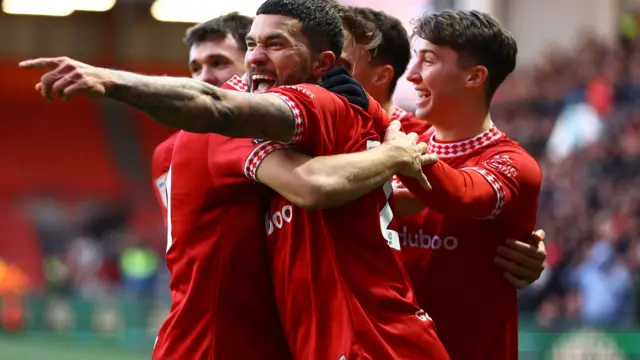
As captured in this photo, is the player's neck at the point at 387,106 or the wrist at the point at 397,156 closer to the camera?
the wrist at the point at 397,156

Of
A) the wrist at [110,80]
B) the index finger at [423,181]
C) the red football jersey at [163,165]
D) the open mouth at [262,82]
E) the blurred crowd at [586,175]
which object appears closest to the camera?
the wrist at [110,80]

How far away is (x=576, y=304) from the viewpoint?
35.3ft

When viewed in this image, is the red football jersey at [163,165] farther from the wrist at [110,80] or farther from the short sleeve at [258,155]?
the wrist at [110,80]

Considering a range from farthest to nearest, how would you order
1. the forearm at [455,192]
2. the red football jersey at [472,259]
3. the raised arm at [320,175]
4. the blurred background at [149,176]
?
the blurred background at [149,176] < the red football jersey at [472,259] < the forearm at [455,192] < the raised arm at [320,175]

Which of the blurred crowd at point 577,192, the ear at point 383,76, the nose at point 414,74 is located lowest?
the blurred crowd at point 577,192

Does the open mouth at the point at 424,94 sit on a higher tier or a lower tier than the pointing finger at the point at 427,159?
higher

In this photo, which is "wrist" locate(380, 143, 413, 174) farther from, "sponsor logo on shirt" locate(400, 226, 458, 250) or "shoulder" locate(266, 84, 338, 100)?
"sponsor logo on shirt" locate(400, 226, 458, 250)

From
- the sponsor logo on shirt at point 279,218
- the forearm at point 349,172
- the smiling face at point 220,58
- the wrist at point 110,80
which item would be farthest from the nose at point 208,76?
the wrist at point 110,80

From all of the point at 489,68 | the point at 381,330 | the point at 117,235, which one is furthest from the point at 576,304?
the point at 117,235

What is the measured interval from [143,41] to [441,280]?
22805mm

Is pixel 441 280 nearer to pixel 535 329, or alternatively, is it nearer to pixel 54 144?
pixel 535 329

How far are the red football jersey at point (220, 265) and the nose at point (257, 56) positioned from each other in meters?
0.24

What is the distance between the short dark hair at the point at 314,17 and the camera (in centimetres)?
333

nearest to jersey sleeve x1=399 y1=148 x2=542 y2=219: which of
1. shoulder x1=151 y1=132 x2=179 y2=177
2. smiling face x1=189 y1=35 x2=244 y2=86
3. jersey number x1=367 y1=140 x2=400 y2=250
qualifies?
jersey number x1=367 y1=140 x2=400 y2=250
